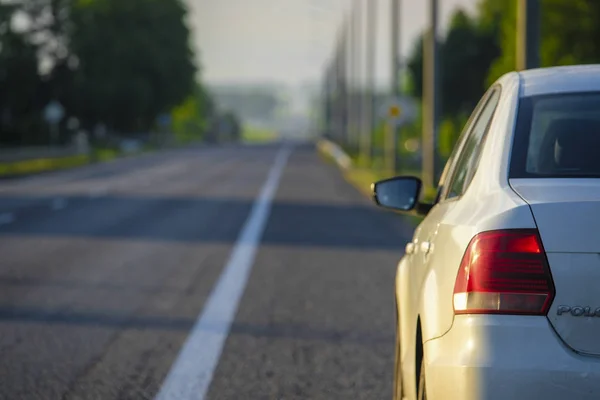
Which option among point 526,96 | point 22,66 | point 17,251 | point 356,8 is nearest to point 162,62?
point 22,66

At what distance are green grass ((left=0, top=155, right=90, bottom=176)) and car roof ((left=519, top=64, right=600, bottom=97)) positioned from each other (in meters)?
40.8

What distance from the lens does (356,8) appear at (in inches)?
2901

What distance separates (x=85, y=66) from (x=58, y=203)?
73191mm

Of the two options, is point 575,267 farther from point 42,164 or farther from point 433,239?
point 42,164

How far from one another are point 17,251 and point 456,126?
3136 inches

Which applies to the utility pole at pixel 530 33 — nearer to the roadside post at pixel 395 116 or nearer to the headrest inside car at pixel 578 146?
the headrest inside car at pixel 578 146

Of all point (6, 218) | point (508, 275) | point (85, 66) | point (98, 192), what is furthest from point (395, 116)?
point (85, 66)

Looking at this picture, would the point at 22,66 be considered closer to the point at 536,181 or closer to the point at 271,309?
the point at 271,309

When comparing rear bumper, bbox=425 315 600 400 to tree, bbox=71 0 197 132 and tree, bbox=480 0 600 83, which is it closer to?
tree, bbox=480 0 600 83

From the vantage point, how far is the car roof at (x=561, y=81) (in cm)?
484

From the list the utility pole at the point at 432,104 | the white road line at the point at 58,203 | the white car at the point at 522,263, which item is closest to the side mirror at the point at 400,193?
the white car at the point at 522,263

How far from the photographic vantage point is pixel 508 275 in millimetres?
3992

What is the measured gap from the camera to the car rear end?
3877mm

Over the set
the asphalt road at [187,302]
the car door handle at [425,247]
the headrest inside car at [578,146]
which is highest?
the headrest inside car at [578,146]
